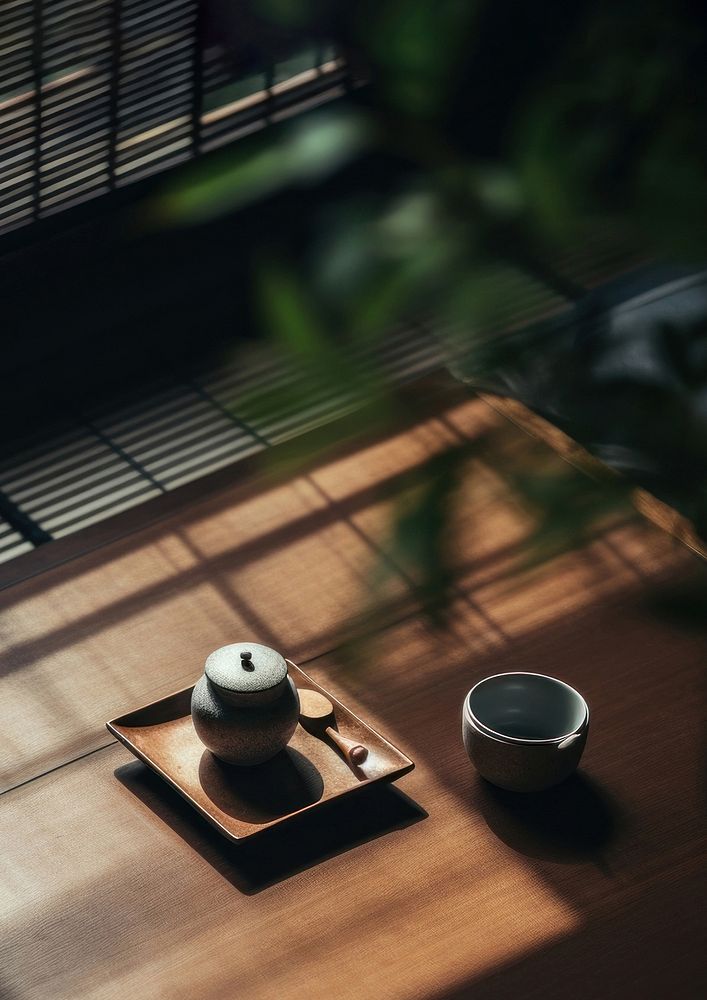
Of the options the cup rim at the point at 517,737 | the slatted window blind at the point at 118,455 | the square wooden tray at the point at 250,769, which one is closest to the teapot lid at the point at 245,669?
the square wooden tray at the point at 250,769

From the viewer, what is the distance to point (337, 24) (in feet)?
1.71

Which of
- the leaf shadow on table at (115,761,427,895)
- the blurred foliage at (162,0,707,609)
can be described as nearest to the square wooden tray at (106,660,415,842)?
the leaf shadow on table at (115,761,427,895)

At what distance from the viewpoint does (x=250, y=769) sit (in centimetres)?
183

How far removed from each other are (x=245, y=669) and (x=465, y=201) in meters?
1.39

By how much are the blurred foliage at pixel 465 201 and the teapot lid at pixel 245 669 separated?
4.45ft

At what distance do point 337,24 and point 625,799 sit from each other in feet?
4.71

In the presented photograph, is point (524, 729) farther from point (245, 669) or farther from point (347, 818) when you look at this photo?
point (245, 669)

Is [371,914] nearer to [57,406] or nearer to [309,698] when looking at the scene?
[309,698]

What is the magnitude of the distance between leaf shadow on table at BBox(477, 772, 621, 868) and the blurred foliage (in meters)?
1.38

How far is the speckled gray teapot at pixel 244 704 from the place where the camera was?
176 cm

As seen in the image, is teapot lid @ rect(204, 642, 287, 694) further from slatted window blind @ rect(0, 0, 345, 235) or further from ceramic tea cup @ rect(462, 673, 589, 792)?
slatted window blind @ rect(0, 0, 345, 235)

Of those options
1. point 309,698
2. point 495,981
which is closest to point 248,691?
point 309,698

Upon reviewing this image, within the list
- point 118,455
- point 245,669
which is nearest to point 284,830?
point 245,669

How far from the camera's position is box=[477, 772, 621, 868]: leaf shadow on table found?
1728 millimetres
